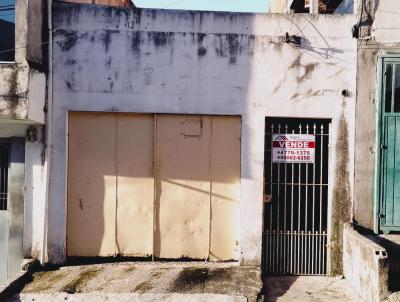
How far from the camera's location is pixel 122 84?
7.09 m

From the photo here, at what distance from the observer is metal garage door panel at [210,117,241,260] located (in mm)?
7180

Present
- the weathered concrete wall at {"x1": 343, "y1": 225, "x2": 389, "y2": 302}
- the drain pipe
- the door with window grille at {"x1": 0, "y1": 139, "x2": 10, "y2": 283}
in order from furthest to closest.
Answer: the door with window grille at {"x1": 0, "y1": 139, "x2": 10, "y2": 283} → the drain pipe → the weathered concrete wall at {"x1": 343, "y1": 225, "x2": 389, "y2": 302}

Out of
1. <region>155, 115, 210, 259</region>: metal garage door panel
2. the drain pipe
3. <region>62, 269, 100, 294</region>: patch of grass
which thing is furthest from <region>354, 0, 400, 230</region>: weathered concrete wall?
the drain pipe

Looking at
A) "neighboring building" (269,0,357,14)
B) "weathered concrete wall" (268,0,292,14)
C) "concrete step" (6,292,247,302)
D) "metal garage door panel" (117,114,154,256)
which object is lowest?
"concrete step" (6,292,247,302)

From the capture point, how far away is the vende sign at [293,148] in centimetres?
712

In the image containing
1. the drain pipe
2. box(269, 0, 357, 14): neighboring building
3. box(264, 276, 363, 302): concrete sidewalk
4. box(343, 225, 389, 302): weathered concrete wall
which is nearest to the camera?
box(343, 225, 389, 302): weathered concrete wall

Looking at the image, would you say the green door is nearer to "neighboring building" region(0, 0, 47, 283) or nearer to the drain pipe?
the drain pipe

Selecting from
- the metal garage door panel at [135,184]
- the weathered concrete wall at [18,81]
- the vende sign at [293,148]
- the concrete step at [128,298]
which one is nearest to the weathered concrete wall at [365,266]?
the vende sign at [293,148]

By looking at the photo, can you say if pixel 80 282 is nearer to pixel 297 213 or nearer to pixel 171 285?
pixel 171 285

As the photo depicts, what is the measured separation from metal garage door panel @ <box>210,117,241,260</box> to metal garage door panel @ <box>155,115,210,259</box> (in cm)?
12

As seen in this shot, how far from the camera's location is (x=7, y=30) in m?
6.95

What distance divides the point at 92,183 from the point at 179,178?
5.00 feet

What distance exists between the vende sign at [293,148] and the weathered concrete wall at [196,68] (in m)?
0.36

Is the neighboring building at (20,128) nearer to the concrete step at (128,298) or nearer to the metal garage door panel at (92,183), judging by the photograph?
the metal garage door panel at (92,183)
